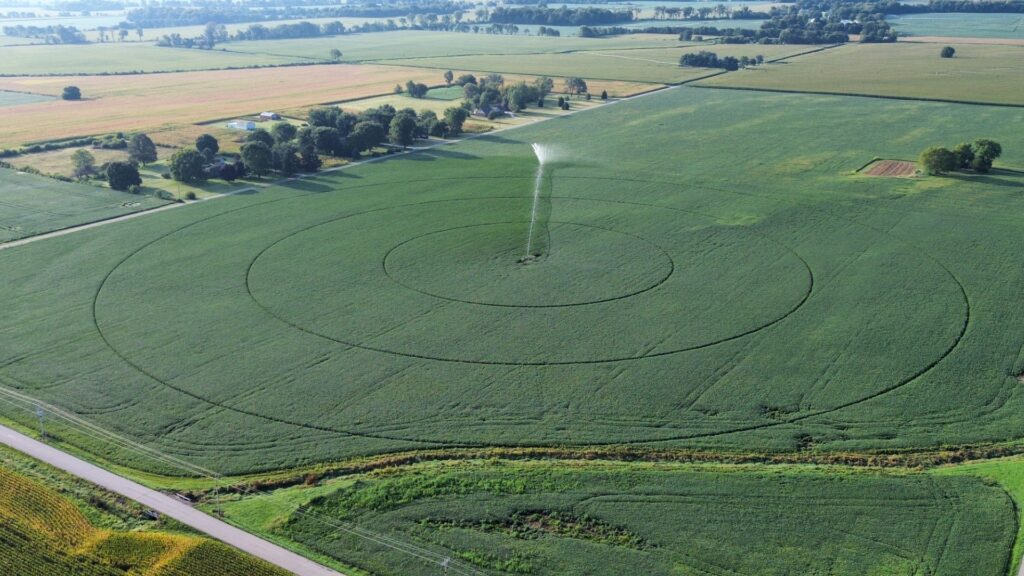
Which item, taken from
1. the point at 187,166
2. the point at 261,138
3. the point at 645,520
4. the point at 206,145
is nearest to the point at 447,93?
the point at 261,138

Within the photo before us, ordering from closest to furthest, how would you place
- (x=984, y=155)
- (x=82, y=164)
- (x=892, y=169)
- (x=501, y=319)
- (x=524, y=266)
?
(x=501, y=319), (x=524, y=266), (x=984, y=155), (x=82, y=164), (x=892, y=169)

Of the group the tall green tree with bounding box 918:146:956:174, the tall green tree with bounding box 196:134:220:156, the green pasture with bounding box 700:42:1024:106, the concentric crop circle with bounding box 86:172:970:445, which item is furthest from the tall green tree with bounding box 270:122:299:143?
the green pasture with bounding box 700:42:1024:106

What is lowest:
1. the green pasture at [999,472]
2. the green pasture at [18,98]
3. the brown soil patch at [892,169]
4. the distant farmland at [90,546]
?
the green pasture at [999,472]

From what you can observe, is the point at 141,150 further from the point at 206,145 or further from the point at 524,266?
the point at 524,266

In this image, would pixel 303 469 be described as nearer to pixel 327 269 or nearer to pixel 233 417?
pixel 233 417

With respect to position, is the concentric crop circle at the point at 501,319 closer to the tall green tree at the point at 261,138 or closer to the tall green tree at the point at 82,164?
the tall green tree at the point at 261,138

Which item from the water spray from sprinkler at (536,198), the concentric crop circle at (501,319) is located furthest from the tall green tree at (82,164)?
the water spray from sprinkler at (536,198)
